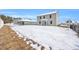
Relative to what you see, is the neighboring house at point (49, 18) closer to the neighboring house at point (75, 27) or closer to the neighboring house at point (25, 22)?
the neighboring house at point (25, 22)

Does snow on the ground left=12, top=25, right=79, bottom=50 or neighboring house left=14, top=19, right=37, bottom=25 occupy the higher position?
neighboring house left=14, top=19, right=37, bottom=25

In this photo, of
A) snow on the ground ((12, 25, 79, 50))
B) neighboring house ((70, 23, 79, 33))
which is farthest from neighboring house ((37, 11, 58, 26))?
neighboring house ((70, 23, 79, 33))

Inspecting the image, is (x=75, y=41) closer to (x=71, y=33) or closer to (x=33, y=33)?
(x=71, y=33)

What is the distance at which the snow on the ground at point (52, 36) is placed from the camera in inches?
60.4

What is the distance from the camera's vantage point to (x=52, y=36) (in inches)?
61.2

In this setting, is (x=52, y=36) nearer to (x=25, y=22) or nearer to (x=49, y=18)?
(x=49, y=18)

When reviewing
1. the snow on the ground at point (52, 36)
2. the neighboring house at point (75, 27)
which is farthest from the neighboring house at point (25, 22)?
the neighboring house at point (75, 27)

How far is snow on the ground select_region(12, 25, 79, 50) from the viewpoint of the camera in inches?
60.4

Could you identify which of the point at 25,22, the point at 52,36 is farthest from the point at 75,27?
the point at 25,22

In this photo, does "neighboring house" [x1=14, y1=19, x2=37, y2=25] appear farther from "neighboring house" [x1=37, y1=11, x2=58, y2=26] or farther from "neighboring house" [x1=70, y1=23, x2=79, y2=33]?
"neighboring house" [x1=70, y1=23, x2=79, y2=33]

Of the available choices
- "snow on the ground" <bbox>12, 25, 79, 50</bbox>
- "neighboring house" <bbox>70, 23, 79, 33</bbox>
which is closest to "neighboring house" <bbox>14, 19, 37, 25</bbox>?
"snow on the ground" <bbox>12, 25, 79, 50</bbox>

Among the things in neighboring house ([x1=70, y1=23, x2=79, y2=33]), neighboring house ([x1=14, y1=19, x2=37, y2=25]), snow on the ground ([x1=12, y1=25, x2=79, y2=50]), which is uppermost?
neighboring house ([x1=14, y1=19, x2=37, y2=25])
